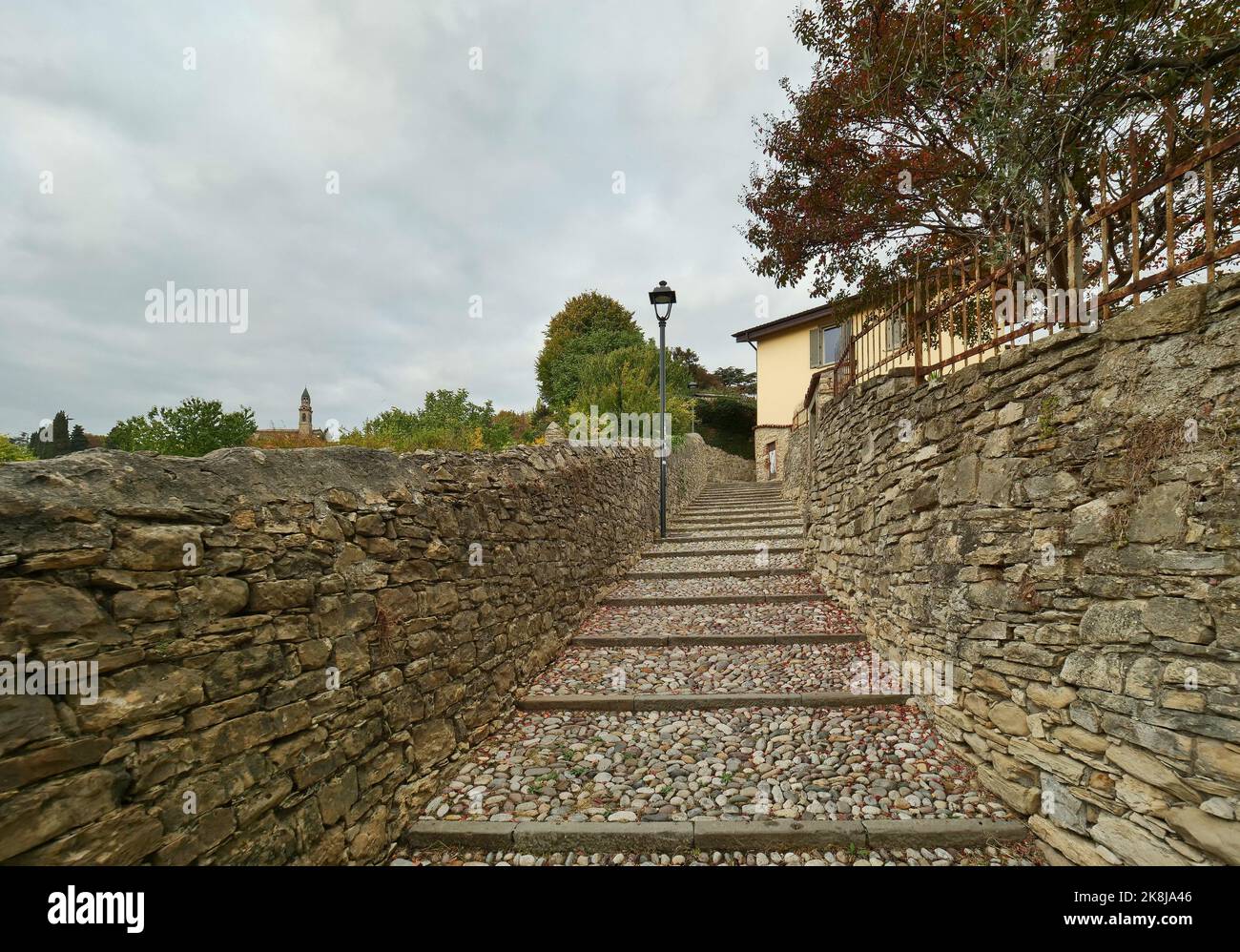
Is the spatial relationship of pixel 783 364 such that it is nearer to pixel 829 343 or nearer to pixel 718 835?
pixel 829 343

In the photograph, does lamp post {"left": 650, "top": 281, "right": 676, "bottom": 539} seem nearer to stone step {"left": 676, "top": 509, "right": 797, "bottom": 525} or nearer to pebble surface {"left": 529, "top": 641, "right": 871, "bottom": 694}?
stone step {"left": 676, "top": 509, "right": 797, "bottom": 525}

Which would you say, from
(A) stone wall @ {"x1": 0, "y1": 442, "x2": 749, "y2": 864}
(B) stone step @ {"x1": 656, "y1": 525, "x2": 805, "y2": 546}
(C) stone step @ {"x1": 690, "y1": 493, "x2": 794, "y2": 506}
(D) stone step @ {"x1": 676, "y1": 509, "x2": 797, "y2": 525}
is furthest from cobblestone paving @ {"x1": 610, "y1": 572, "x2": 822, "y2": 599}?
(C) stone step @ {"x1": 690, "y1": 493, "x2": 794, "y2": 506}

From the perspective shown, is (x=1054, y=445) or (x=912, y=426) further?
(x=912, y=426)

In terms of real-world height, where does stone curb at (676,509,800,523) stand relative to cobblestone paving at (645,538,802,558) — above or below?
above

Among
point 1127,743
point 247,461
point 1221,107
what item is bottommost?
point 1127,743

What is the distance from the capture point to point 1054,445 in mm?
2936

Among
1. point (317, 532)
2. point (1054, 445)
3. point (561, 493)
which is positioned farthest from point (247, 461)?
point (1054, 445)

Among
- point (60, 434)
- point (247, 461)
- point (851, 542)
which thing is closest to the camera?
point (247, 461)

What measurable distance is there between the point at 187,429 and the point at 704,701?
466 centimetres

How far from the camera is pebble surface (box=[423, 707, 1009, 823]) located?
10.6 ft

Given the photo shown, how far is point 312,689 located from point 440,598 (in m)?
1.10

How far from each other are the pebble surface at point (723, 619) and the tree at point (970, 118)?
12.2ft

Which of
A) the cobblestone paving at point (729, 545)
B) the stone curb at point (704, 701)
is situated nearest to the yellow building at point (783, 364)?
the cobblestone paving at point (729, 545)
